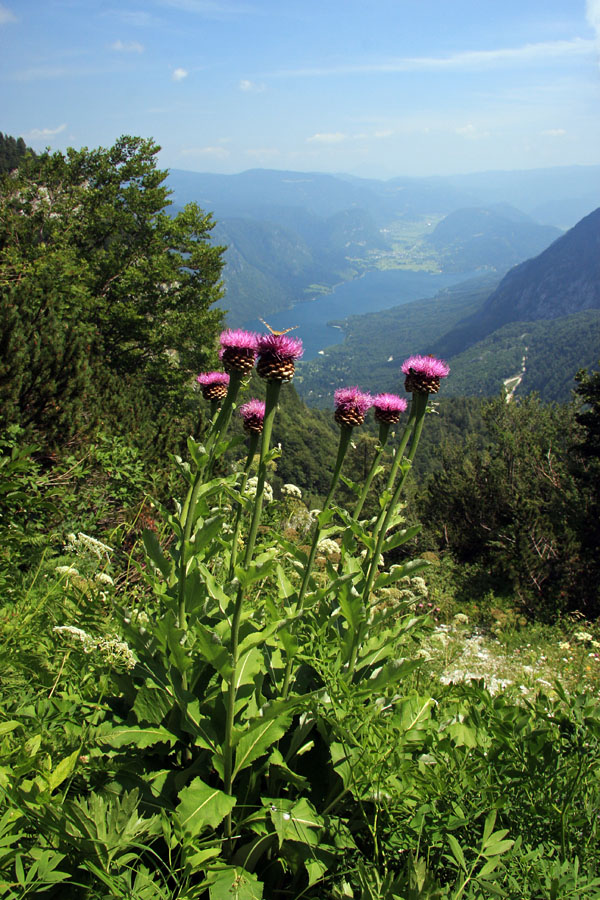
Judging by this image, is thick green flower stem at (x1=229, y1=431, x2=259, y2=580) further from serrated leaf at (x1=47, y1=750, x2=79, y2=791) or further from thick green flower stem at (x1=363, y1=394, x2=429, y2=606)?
serrated leaf at (x1=47, y1=750, x2=79, y2=791)

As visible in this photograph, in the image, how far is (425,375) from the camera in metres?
2.91

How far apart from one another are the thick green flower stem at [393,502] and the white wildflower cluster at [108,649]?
1.27 m

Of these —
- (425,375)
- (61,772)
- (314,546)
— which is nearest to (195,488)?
(314,546)

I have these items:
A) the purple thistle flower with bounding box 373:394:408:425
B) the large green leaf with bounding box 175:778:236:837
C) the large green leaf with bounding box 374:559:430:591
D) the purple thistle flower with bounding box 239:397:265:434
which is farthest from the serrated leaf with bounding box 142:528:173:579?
the purple thistle flower with bounding box 373:394:408:425

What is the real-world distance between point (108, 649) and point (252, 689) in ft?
2.67

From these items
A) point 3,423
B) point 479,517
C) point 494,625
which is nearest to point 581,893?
point 3,423

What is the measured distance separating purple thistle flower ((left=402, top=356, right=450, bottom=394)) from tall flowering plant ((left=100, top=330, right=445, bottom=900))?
2 centimetres

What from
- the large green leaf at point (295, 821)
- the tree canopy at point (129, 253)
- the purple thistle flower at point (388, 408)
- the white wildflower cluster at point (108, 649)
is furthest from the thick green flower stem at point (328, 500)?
the tree canopy at point (129, 253)

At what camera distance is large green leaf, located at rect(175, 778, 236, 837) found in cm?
205

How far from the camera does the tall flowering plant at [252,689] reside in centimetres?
217

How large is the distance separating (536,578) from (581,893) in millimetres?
12562

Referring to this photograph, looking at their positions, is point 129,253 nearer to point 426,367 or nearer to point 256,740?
point 426,367

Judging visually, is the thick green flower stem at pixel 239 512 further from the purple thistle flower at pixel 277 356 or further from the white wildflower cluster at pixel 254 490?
the purple thistle flower at pixel 277 356

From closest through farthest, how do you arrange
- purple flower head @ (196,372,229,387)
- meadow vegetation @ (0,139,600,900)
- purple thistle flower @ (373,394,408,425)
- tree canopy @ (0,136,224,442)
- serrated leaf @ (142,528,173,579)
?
meadow vegetation @ (0,139,600,900), serrated leaf @ (142,528,173,579), purple thistle flower @ (373,394,408,425), purple flower head @ (196,372,229,387), tree canopy @ (0,136,224,442)
